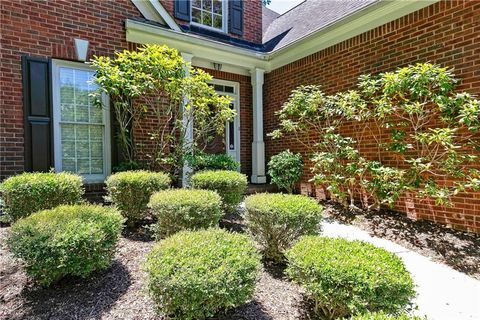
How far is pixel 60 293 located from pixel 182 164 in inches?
133

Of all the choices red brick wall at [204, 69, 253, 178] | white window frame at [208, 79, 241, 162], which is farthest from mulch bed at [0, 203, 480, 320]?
red brick wall at [204, 69, 253, 178]

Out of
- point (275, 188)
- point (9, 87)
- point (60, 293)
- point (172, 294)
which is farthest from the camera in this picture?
point (275, 188)

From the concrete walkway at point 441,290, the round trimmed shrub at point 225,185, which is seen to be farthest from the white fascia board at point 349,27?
the concrete walkway at point 441,290

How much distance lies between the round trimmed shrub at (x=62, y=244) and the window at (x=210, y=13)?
6676 mm

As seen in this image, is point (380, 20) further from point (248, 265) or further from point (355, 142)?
point (248, 265)

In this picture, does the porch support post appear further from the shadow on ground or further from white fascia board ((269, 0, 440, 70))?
the shadow on ground

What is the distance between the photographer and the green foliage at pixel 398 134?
13.9ft

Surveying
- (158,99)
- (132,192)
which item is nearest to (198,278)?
(132,192)

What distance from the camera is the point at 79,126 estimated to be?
18.0 feet

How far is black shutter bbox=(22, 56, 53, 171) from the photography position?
4.96 meters

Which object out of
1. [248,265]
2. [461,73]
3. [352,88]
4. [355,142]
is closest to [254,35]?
[352,88]

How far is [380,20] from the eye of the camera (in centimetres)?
541

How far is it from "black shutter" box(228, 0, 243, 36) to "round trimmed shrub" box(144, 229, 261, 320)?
24.6 ft

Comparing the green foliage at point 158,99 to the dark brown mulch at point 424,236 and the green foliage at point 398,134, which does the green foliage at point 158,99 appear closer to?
the green foliage at point 398,134
